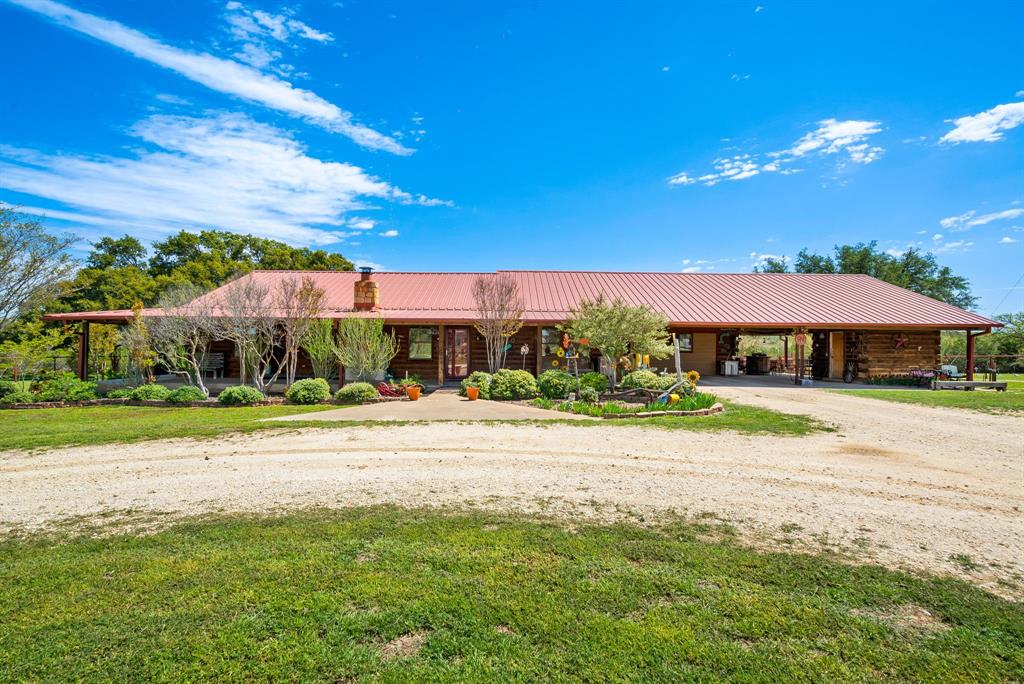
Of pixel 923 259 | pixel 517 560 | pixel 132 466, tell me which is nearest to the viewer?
pixel 517 560

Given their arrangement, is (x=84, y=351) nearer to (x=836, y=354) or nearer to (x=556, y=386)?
(x=556, y=386)

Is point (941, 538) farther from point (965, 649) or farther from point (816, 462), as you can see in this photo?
point (816, 462)

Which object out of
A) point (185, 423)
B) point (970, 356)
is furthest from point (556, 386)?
point (970, 356)

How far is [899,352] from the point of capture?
18016 mm

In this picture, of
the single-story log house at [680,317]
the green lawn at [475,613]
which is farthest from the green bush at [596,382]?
the green lawn at [475,613]

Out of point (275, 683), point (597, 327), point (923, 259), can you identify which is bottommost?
point (275, 683)

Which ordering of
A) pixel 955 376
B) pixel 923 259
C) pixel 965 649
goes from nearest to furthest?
pixel 965 649
pixel 955 376
pixel 923 259

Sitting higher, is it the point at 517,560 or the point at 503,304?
the point at 503,304

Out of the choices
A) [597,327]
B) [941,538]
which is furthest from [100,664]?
[597,327]

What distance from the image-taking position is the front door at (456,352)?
17.7 meters

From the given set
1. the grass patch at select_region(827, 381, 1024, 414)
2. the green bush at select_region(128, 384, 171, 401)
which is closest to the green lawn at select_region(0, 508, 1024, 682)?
the green bush at select_region(128, 384, 171, 401)

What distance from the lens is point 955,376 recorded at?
16.8 meters

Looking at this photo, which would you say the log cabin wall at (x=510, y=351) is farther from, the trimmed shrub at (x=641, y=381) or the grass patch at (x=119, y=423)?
the grass patch at (x=119, y=423)

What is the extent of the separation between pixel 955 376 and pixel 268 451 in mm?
21976
